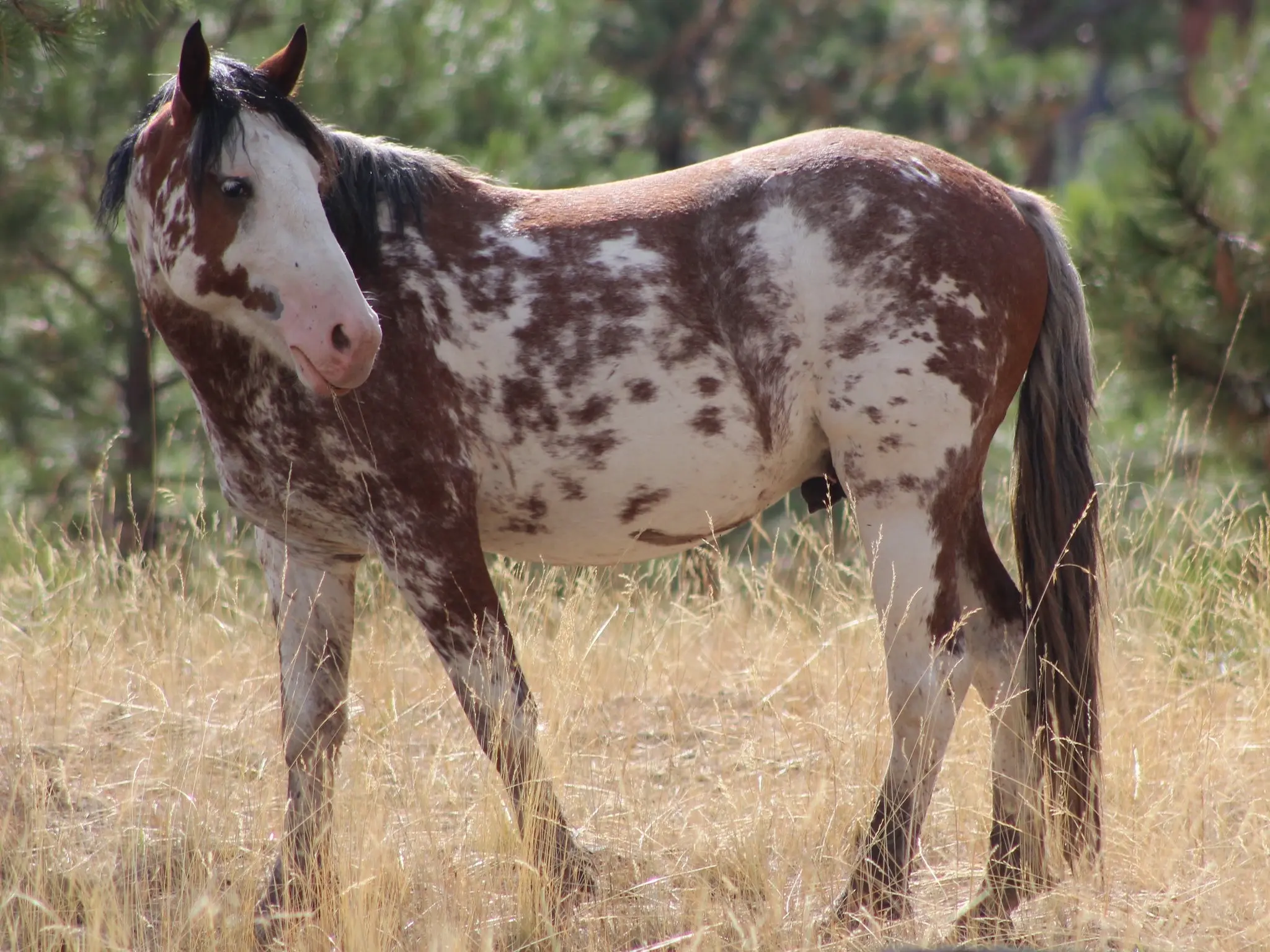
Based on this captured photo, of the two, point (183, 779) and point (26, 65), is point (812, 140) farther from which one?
point (26, 65)

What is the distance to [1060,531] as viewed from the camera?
10.1ft

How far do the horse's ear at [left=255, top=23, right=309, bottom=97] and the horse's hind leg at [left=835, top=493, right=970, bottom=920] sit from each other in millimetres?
1511

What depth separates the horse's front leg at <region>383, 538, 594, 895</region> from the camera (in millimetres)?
2807

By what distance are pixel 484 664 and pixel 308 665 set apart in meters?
0.58

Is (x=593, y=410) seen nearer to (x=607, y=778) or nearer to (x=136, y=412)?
(x=607, y=778)

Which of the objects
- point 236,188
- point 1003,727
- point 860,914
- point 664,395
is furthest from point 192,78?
point 1003,727

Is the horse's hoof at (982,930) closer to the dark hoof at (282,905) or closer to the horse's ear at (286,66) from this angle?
the dark hoof at (282,905)

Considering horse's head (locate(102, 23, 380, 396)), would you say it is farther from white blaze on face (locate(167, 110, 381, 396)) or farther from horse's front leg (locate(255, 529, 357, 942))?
horse's front leg (locate(255, 529, 357, 942))

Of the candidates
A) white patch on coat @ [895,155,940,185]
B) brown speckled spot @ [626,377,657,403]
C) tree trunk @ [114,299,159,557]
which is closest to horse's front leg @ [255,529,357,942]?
brown speckled spot @ [626,377,657,403]

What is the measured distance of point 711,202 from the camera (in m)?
2.95

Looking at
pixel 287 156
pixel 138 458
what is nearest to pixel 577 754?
pixel 287 156

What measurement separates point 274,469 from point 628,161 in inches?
196

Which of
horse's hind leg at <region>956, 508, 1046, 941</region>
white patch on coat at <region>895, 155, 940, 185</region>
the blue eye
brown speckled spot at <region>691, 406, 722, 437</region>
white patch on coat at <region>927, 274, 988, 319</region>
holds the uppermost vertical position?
white patch on coat at <region>895, 155, 940, 185</region>

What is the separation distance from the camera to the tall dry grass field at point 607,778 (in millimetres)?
2760
